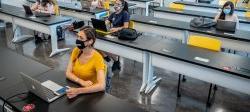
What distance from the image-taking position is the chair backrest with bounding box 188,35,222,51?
327 centimetres

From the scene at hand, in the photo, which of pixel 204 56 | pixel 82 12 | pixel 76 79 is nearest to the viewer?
pixel 76 79

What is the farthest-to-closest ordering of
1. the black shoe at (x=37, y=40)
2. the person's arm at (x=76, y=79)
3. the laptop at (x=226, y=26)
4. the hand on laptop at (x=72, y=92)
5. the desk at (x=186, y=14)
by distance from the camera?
the black shoe at (x=37, y=40)
the desk at (x=186, y=14)
the laptop at (x=226, y=26)
the person's arm at (x=76, y=79)
the hand on laptop at (x=72, y=92)

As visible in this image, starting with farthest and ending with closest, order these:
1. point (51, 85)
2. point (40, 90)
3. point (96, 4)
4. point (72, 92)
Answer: point (96, 4) < point (51, 85) < point (72, 92) < point (40, 90)

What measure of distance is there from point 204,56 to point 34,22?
3693mm

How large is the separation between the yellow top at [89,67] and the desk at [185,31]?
2.54 m

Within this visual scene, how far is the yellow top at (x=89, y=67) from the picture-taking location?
2307 mm

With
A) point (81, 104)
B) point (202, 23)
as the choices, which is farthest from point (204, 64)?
point (202, 23)

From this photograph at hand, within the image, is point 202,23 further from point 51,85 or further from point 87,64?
point 51,85

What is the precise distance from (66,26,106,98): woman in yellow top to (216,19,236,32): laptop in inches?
109

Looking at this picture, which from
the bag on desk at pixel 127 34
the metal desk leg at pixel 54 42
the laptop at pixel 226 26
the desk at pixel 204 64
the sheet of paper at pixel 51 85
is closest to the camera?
the sheet of paper at pixel 51 85

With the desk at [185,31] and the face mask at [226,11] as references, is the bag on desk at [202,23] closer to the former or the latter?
the desk at [185,31]

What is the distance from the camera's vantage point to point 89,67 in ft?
7.64

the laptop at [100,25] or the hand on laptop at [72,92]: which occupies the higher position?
A: the laptop at [100,25]

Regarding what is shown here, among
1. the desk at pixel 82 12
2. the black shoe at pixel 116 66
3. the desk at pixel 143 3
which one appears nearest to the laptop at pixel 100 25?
the black shoe at pixel 116 66
